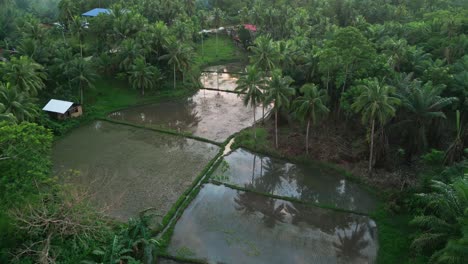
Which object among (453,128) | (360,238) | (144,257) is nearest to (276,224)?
(360,238)

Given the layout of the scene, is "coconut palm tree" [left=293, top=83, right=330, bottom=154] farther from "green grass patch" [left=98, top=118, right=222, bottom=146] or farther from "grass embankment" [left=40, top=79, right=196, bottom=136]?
"grass embankment" [left=40, top=79, right=196, bottom=136]

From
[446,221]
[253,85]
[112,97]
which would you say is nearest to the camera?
[446,221]

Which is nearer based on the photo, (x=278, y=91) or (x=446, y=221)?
(x=446, y=221)

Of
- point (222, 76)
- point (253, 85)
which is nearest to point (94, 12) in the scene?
point (222, 76)

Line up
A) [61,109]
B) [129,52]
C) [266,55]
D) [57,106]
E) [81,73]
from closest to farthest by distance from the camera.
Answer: [61,109], [57,106], [266,55], [81,73], [129,52]

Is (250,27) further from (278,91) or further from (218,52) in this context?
(278,91)

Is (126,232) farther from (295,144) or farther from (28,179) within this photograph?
(295,144)

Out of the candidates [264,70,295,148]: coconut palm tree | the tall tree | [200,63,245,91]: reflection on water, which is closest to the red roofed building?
[200,63,245,91]: reflection on water

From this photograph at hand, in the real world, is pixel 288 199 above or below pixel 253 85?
below
